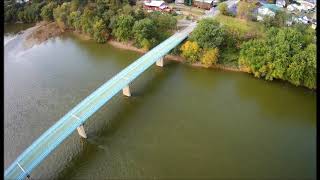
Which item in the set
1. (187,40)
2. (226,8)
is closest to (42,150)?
(187,40)

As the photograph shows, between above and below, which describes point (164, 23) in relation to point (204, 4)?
below

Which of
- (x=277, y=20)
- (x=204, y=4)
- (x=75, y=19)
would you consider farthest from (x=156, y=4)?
(x=277, y=20)

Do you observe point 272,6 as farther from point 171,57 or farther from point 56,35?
point 56,35

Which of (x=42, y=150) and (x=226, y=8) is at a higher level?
(x=226, y=8)

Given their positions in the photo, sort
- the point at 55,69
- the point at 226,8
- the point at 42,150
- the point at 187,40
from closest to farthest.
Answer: the point at 42,150 → the point at 55,69 → the point at 187,40 → the point at 226,8

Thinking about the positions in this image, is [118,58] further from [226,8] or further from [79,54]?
[226,8]

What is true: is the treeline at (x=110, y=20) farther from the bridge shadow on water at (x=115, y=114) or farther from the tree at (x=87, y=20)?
the bridge shadow on water at (x=115, y=114)

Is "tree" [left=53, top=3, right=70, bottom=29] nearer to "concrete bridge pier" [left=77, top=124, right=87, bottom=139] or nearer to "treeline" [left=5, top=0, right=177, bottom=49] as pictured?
"treeline" [left=5, top=0, right=177, bottom=49]
